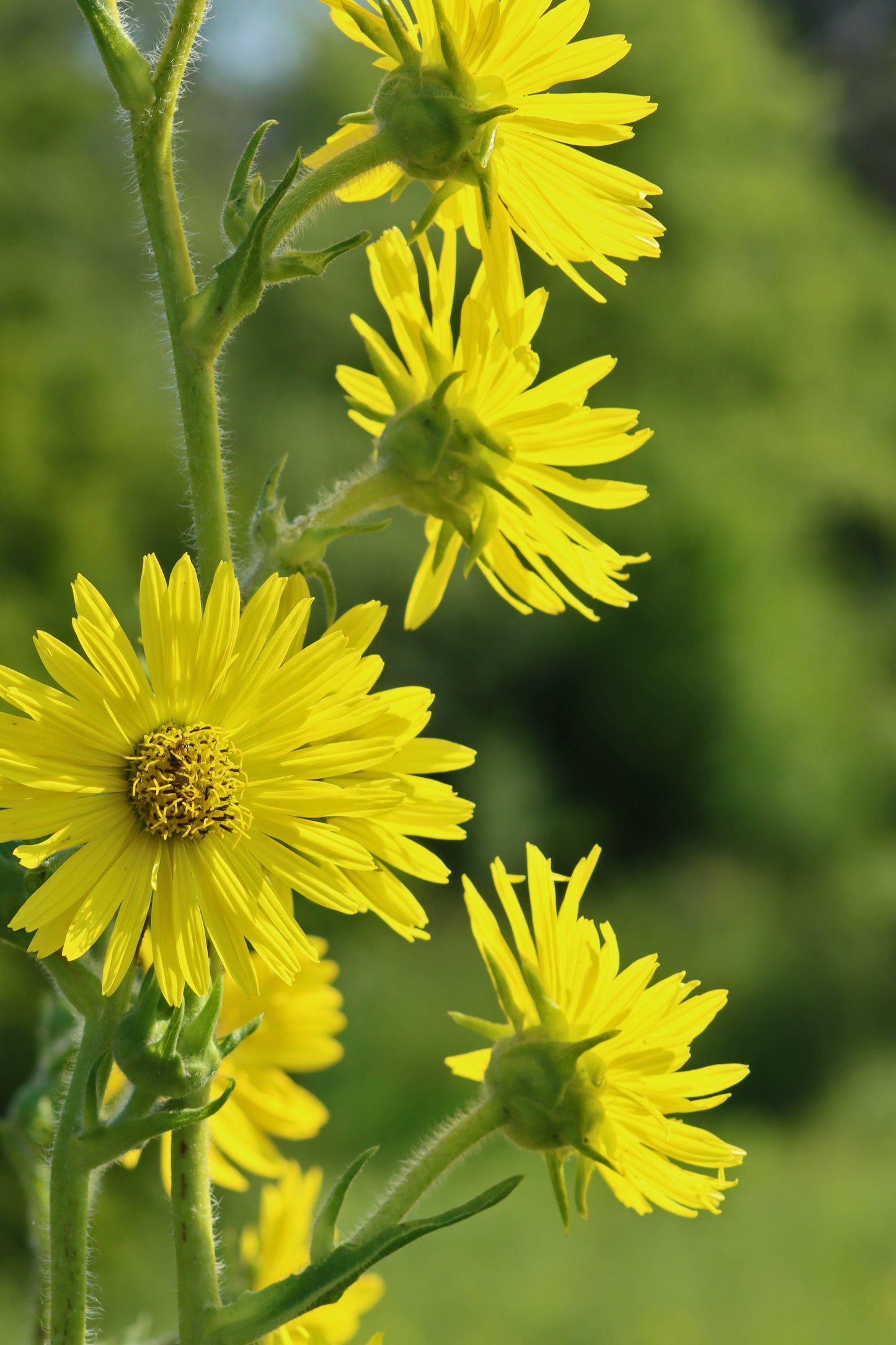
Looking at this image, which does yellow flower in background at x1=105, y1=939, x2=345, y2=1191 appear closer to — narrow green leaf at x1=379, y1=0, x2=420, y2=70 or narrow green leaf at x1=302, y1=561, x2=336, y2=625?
narrow green leaf at x1=302, y1=561, x2=336, y2=625

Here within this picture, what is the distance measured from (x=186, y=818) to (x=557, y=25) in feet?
2.51

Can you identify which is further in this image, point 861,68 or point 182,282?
point 861,68

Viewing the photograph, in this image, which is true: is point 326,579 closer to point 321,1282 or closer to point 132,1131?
point 132,1131

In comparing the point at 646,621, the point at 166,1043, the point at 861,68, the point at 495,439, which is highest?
the point at 861,68

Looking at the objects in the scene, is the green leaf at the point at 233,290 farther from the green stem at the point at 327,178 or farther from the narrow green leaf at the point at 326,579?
the narrow green leaf at the point at 326,579

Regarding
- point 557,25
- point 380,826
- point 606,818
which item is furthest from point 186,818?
point 606,818

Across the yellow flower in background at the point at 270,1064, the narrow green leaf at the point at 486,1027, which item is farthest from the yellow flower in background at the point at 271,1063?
the narrow green leaf at the point at 486,1027

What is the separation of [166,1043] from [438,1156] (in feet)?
1.24

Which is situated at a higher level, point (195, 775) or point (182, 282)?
point (182, 282)

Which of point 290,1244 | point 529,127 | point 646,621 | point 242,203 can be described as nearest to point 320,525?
point 242,203

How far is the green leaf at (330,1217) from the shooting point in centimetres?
121

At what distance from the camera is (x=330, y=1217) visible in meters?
1.22

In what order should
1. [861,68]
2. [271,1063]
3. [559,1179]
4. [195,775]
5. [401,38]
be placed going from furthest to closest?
1. [861,68]
2. [271,1063]
3. [559,1179]
4. [401,38]
5. [195,775]

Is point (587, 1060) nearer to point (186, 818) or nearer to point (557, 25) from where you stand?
point (186, 818)
